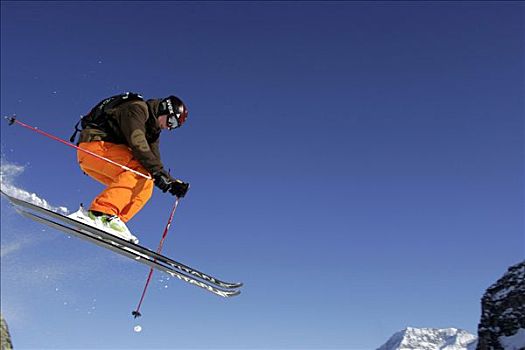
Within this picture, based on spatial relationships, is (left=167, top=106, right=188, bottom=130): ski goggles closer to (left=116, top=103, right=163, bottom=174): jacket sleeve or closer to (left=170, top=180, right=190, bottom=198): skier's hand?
(left=116, top=103, right=163, bottom=174): jacket sleeve

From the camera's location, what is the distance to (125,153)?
7086mm

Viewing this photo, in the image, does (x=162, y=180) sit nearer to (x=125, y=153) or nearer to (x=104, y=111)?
(x=125, y=153)

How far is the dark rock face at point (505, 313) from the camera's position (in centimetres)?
8500

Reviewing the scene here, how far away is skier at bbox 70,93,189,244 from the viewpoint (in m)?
6.77

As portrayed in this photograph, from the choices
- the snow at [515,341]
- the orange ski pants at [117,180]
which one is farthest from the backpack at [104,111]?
the snow at [515,341]

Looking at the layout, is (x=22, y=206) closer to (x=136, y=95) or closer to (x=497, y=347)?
(x=136, y=95)

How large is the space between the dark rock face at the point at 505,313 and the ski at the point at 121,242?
89.4m

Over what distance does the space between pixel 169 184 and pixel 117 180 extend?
736 millimetres

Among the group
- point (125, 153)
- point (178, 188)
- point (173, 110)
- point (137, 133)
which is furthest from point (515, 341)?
point (137, 133)

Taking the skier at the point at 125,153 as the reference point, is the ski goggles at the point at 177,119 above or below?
above

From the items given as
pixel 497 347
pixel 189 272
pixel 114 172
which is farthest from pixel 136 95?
pixel 497 347

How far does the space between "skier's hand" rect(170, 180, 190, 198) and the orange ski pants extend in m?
0.34

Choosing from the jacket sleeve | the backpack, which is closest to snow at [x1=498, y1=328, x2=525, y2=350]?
the jacket sleeve

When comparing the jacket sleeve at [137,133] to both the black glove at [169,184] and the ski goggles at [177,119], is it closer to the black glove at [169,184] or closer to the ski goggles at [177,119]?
the black glove at [169,184]
